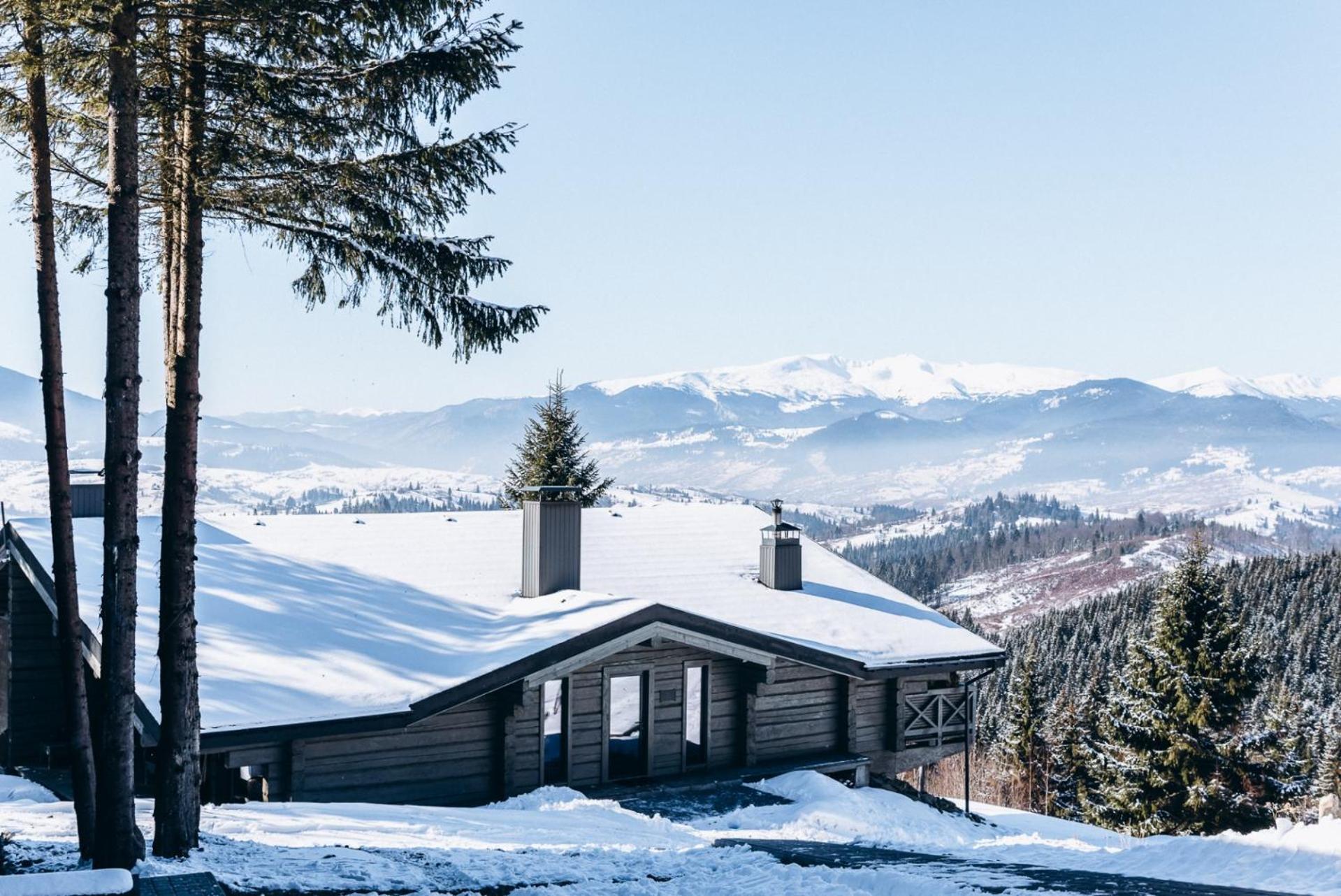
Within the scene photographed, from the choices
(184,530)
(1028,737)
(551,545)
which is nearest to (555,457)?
(551,545)

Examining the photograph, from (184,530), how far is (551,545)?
9601 millimetres

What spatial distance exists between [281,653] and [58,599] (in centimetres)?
625

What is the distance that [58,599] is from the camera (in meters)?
9.09

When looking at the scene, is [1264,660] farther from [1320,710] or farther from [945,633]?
[1320,710]

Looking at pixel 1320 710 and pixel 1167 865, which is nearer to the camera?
pixel 1167 865

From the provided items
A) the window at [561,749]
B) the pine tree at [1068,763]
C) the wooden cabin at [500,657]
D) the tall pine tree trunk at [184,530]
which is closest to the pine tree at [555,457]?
the wooden cabin at [500,657]

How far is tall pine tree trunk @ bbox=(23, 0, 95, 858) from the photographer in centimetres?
873

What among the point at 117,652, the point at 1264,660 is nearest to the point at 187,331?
the point at 117,652

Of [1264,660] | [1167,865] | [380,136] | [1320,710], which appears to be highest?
[380,136]

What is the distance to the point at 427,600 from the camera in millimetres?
17969

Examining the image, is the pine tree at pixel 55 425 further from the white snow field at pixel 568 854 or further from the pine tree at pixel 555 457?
the pine tree at pixel 555 457

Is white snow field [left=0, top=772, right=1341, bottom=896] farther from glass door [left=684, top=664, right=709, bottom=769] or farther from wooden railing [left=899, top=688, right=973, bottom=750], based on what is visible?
wooden railing [left=899, top=688, right=973, bottom=750]

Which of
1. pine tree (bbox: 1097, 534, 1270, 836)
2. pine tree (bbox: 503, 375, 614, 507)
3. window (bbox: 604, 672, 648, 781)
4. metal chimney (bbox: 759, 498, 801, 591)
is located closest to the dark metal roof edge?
window (bbox: 604, 672, 648, 781)

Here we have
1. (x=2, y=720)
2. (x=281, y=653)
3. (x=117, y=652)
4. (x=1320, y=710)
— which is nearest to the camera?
(x=117, y=652)
